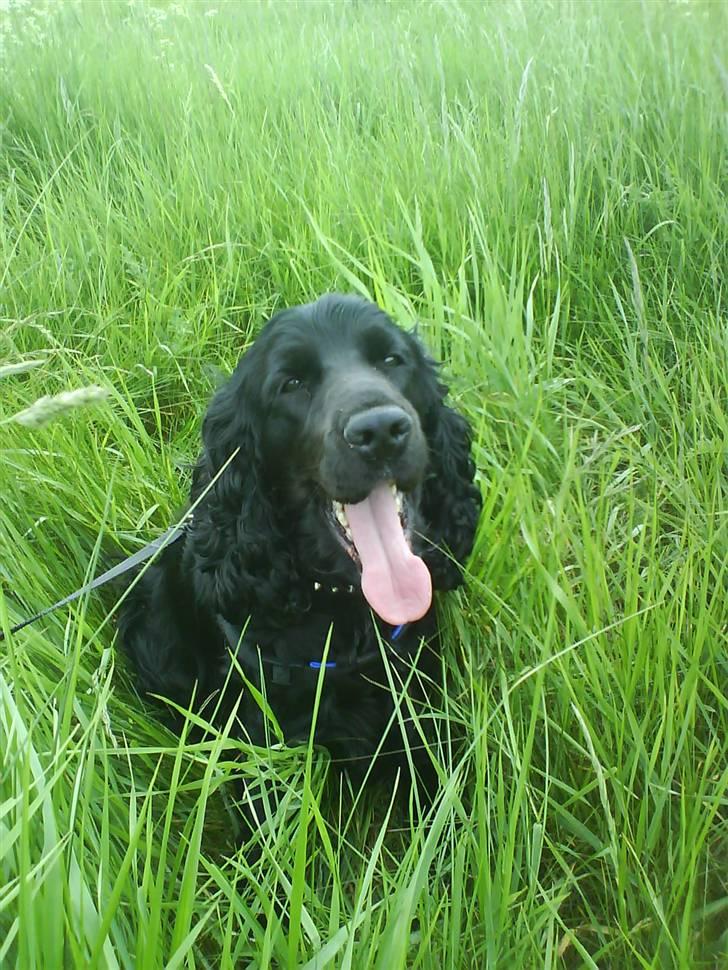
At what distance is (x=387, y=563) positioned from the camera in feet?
5.72

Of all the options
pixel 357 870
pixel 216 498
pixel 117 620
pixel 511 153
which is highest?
pixel 511 153

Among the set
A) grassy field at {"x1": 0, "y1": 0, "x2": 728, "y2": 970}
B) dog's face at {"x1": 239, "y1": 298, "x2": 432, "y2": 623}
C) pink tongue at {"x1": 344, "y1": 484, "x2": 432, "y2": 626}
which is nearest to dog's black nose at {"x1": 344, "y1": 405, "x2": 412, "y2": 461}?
dog's face at {"x1": 239, "y1": 298, "x2": 432, "y2": 623}

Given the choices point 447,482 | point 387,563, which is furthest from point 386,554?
point 447,482

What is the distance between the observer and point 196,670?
2135 mm

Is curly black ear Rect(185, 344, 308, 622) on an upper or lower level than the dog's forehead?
lower

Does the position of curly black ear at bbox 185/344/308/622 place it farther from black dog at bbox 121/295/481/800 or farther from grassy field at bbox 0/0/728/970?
grassy field at bbox 0/0/728/970

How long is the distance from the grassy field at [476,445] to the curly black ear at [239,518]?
31cm

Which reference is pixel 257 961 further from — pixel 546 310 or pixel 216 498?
pixel 546 310

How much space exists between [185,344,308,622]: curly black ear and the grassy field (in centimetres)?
31

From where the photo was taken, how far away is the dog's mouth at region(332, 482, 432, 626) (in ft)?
5.50

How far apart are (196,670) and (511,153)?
2063 mm

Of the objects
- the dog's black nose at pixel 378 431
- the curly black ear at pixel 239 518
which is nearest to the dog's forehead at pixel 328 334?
the curly black ear at pixel 239 518

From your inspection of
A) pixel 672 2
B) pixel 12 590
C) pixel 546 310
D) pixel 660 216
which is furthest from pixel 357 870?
pixel 672 2

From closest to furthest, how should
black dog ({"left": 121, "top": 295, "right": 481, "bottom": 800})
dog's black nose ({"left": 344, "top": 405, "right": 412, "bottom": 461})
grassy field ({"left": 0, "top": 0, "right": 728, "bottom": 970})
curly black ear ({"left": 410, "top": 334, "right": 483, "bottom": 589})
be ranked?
grassy field ({"left": 0, "top": 0, "right": 728, "bottom": 970})
dog's black nose ({"left": 344, "top": 405, "right": 412, "bottom": 461})
black dog ({"left": 121, "top": 295, "right": 481, "bottom": 800})
curly black ear ({"left": 410, "top": 334, "right": 483, "bottom": 589})
